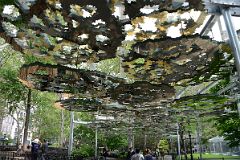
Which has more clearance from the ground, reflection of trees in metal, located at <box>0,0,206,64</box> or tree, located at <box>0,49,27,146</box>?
tree, located at <box>0,49,27,146</box>

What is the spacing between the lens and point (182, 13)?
5.92 metres

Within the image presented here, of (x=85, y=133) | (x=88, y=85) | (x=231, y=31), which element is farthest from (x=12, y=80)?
(x=231, y=31)

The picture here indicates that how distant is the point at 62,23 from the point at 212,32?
3.66 m

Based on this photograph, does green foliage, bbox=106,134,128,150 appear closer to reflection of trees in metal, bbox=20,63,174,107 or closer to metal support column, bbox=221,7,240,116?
reflection of trees in metal, bbox=20,63,174,107

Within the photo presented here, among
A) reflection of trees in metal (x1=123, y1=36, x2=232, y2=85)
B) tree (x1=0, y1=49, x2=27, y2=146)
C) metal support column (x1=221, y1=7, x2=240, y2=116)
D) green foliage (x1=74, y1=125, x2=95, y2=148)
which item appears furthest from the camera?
green foliage (x1=74, y1=125, x2=95, y2=148)

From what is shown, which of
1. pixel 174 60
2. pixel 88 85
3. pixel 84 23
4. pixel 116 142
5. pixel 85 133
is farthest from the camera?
pixel 85 133

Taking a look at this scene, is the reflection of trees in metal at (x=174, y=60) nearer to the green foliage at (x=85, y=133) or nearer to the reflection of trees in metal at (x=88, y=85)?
the reflection of trees in metal at (x=88, y=85)

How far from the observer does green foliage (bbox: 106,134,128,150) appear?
3431 centimetres

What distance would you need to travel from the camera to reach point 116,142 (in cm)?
3438

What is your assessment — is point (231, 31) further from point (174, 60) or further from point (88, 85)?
point (88, 85)

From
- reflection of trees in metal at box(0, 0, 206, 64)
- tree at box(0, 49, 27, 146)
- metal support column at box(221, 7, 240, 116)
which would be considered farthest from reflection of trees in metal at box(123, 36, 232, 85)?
tree at box(0, 49, 27, 146)

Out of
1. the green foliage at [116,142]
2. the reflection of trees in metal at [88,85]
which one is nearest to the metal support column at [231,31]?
the reflection of trees in metal at [88,85]

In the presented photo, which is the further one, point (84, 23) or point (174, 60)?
point (174, 60)

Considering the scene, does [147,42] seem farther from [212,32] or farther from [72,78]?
[72,78]
